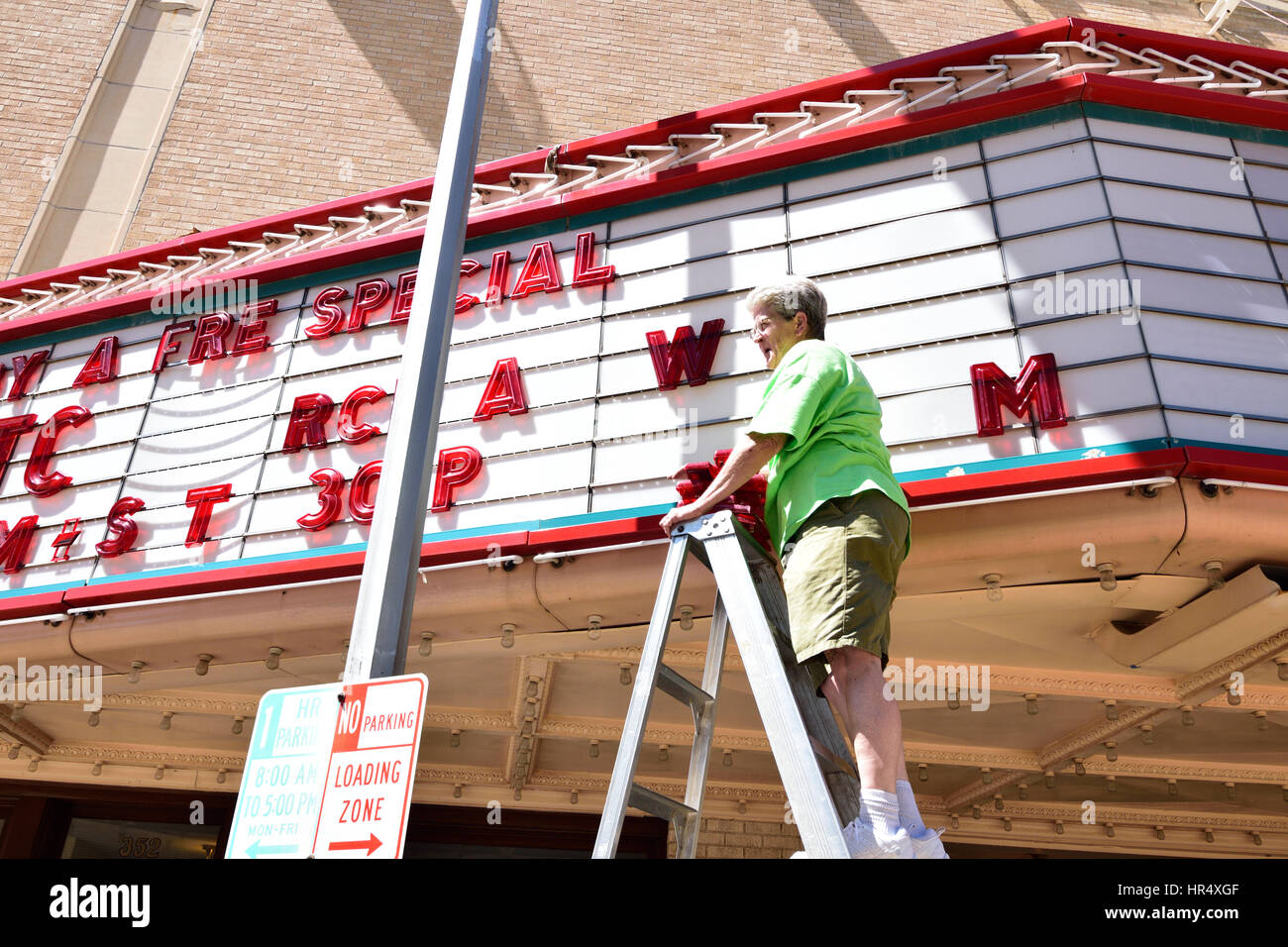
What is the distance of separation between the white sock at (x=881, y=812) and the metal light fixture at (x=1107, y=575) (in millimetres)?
2351

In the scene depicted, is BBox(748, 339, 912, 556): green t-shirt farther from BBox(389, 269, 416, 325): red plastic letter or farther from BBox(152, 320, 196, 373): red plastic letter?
BBox(152, 320, 196, 373): red plastic letter

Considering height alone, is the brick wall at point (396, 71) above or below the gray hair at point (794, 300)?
above

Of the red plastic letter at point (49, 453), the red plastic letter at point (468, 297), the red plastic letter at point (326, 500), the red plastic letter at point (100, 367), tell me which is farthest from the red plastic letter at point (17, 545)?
the red plastic letter at point (468, 297)

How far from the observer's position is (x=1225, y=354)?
481 centimetres

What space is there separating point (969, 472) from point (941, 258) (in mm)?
1374

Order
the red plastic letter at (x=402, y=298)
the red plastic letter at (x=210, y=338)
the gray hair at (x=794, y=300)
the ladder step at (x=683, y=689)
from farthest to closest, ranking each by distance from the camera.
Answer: the red plastic letter at (x=210, y=338) → the red plastic letter at (x=402, y=298) → the gray hair at (x=794, y=300) → the ladder step at (x=683, y=689)

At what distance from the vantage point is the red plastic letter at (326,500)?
5.86m

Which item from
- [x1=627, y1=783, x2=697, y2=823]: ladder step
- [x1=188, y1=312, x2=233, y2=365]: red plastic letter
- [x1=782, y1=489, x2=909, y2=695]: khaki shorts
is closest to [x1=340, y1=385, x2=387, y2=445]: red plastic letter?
[x1=188, y1=312, x2=233, y2=365]: red plastic letter

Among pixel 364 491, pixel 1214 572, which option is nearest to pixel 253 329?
pixel 364 491

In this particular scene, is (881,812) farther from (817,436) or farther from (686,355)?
(686,355)

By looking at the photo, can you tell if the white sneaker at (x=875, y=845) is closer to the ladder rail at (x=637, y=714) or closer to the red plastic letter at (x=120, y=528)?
the ladder rail at (x=637, y=714)

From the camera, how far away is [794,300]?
4039mm
